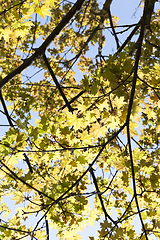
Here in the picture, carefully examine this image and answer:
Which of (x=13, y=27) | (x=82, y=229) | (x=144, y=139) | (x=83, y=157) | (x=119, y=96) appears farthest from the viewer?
(x=144, y=139)

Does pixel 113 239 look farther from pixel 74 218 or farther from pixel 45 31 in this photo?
pixel 45 31

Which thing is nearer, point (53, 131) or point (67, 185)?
point (53, 131)

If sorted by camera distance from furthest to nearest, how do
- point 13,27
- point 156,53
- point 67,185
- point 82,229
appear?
point 156,53 → point 82,229 → point 13,27 → point 67,185

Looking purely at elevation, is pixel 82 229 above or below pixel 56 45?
below

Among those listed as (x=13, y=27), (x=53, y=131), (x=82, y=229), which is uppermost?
(x=13, y=27)

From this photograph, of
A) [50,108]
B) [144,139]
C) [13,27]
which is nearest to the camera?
[13,27]

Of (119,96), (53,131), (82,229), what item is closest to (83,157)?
(53,131)

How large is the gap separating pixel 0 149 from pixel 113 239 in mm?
1371

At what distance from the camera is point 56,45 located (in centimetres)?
606

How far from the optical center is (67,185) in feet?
7.11

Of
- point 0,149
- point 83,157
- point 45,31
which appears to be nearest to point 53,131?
point 83,157

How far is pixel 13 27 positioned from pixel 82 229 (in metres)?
2.86

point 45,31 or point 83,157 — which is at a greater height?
point 45,31

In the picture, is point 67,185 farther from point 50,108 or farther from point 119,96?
point 50,108
